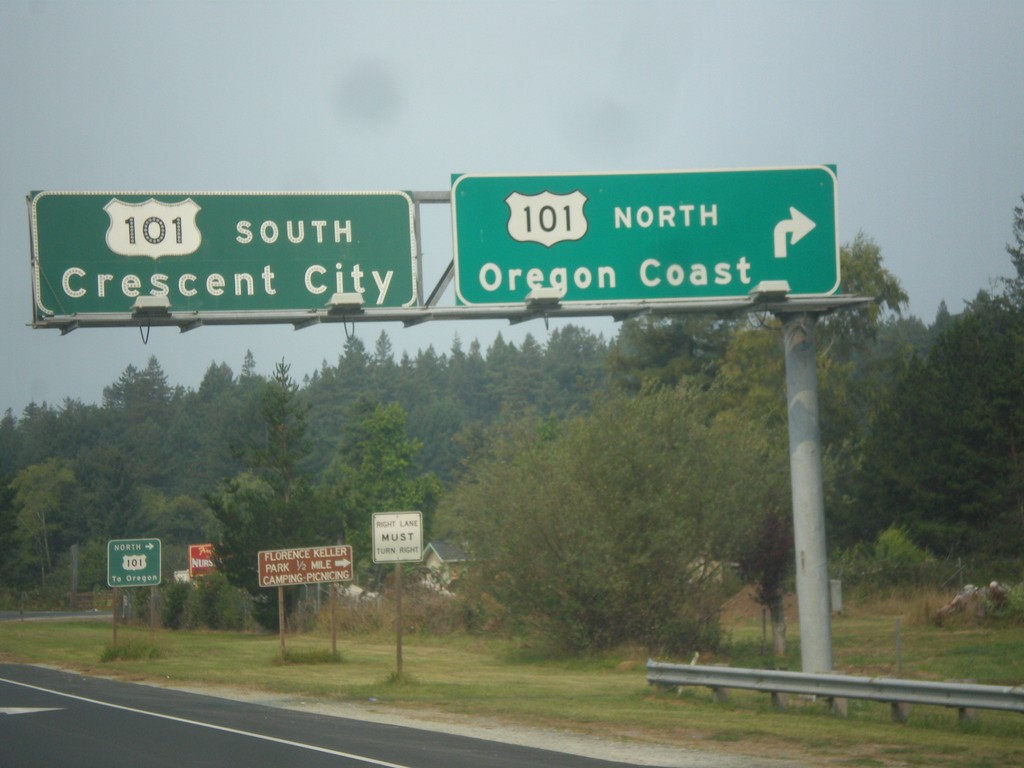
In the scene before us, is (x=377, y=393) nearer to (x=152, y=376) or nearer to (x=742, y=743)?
(x=152, y=376)

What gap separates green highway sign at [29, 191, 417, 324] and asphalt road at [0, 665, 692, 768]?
4.97m

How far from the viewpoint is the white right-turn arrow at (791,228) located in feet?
51.4

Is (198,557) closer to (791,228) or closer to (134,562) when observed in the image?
(134,562)

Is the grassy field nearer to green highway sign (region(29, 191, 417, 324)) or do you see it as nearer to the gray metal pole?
A: the gray metal pole

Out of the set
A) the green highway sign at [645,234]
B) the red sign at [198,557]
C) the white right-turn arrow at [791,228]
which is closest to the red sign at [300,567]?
the green highway sign at [645,234]

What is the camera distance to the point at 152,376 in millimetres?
186750

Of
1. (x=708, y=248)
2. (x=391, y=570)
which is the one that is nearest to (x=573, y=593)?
(x=708, y=248)

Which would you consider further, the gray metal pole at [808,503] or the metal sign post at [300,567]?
the metal sign post at [300,567]

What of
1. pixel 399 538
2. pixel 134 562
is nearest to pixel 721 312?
pixel 399 538

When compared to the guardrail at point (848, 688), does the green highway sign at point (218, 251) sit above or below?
above

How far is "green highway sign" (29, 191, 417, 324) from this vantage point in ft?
48.0

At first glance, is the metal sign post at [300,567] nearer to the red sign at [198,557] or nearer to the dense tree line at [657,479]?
the dense tree line at [657,479]

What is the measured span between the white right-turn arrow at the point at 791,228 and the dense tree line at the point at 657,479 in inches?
58.7

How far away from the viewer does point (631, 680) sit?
22.7 meters
